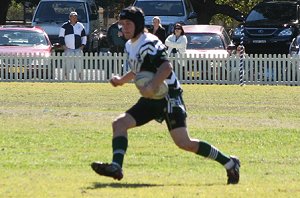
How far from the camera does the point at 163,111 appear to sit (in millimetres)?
9945

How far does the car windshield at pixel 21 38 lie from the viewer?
1181 inches

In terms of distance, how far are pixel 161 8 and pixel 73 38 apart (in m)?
5.75

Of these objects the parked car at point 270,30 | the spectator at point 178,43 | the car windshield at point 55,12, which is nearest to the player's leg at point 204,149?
the spectator at point 178,43

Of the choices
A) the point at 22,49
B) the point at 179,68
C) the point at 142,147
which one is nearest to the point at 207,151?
the point at 142,147

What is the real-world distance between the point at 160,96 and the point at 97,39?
27619 mm

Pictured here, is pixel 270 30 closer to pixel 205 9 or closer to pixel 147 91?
pixel 205 9

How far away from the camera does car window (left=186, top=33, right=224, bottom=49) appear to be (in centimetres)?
3012

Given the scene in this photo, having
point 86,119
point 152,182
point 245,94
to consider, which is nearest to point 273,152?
point 152,182

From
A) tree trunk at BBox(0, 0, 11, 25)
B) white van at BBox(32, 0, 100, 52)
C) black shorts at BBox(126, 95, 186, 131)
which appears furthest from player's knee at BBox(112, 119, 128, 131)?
tree trunk at BBox(0, 0, 11, 25)

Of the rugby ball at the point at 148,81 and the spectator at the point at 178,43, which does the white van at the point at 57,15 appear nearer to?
the spectator at the point at 178,43

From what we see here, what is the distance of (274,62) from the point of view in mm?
27891

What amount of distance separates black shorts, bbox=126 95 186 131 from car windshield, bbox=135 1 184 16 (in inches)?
925

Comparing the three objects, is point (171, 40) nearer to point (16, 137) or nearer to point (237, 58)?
point (237, 58)

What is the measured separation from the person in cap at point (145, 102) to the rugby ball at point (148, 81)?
0.11 feet
